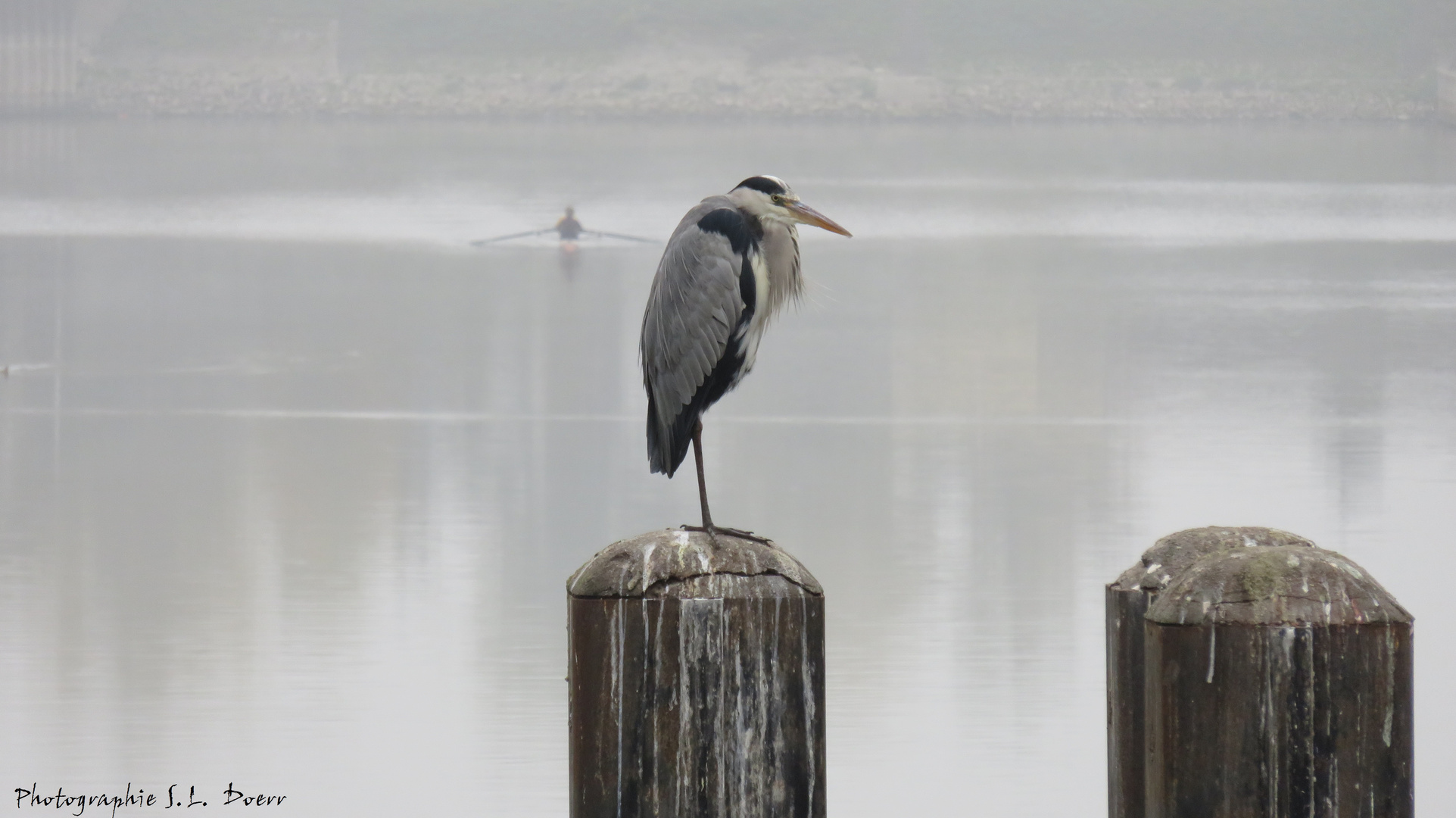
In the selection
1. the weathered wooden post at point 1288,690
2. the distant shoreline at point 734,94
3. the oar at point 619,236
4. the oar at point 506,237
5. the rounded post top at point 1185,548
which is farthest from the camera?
the distant shoreline at point 734,94

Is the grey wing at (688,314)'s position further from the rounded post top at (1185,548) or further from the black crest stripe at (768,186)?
the rounded post top at (1185,548)

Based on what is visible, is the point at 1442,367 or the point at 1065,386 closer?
the point at 1065,386

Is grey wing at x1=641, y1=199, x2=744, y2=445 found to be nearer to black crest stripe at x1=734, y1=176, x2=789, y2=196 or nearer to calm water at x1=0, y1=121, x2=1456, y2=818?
black crest stripe at x1=734, y1=176, x2=789, y2=196

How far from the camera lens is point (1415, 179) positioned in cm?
3512

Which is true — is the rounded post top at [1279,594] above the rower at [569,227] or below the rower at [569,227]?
below

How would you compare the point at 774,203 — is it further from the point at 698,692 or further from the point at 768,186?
the point at 698,692

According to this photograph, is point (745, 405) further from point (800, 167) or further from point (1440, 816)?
point (800, 167)

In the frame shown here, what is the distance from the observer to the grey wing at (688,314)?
3887mm

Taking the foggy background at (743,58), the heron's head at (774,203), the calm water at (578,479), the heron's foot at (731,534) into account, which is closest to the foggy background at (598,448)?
the calm water at (578,479)

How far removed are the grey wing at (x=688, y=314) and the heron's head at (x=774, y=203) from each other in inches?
2.9

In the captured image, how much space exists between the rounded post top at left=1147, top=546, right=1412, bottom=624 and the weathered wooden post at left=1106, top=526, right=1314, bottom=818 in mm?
399

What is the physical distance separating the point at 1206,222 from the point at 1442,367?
14.7 meters

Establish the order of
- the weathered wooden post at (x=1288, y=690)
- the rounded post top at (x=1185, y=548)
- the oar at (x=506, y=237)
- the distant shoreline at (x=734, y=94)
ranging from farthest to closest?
1. the distant shoreline at (x=734, y=94)
2. the oar at (x=506, y=237)
3. the rounded post top at (x=1185, y=548)
4. the weathered wooden post at (x=1288, y=690)

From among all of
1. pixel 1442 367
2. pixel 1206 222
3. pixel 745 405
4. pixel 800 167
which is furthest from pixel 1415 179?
pixel 745 405
